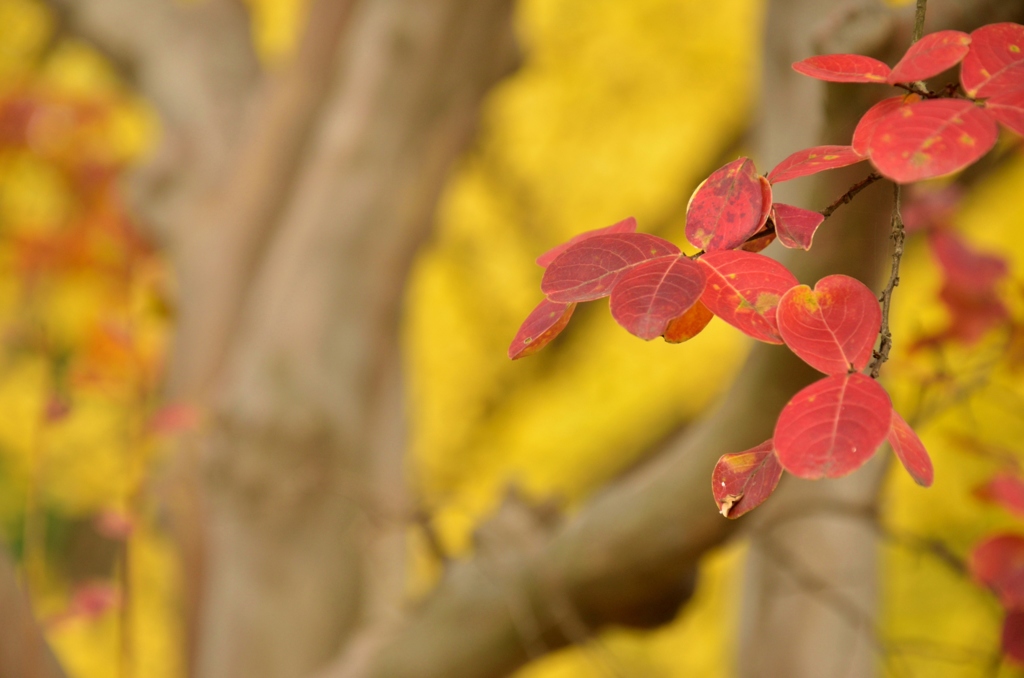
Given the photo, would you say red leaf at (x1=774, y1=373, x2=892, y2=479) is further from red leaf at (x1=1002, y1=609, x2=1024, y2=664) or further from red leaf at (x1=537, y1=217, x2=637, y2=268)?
red leaf at (x1=1002, y1=609, x2=1024, y2=664)

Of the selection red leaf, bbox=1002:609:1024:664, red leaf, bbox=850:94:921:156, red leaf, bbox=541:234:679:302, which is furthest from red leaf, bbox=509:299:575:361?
red leaf, bbox=1002:609:1024:664

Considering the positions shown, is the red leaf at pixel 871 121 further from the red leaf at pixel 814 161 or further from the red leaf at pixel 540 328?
the red leaf at pixel 540 328

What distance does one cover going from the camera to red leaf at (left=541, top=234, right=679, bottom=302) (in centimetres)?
38

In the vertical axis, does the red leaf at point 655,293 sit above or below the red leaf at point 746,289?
above

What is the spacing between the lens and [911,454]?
374mm

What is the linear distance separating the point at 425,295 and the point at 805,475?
3171mm

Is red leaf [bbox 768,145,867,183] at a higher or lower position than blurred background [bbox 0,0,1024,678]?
higher

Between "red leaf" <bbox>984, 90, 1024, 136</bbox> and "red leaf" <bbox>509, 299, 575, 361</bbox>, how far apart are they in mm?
176

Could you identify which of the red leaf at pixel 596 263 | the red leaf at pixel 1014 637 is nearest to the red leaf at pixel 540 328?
the red leaf at pixel 596 263

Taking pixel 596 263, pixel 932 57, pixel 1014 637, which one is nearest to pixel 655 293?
pixel 596 263

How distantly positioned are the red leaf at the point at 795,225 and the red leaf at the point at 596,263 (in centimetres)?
5

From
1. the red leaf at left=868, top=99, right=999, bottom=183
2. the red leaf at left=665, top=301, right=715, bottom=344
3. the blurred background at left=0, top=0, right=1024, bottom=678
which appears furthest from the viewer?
the blurred background at left=0, top=0, right=1024, bottom=678

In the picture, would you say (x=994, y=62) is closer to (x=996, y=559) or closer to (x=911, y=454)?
(x=911, y=454)

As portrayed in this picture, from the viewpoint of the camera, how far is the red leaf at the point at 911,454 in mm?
371
